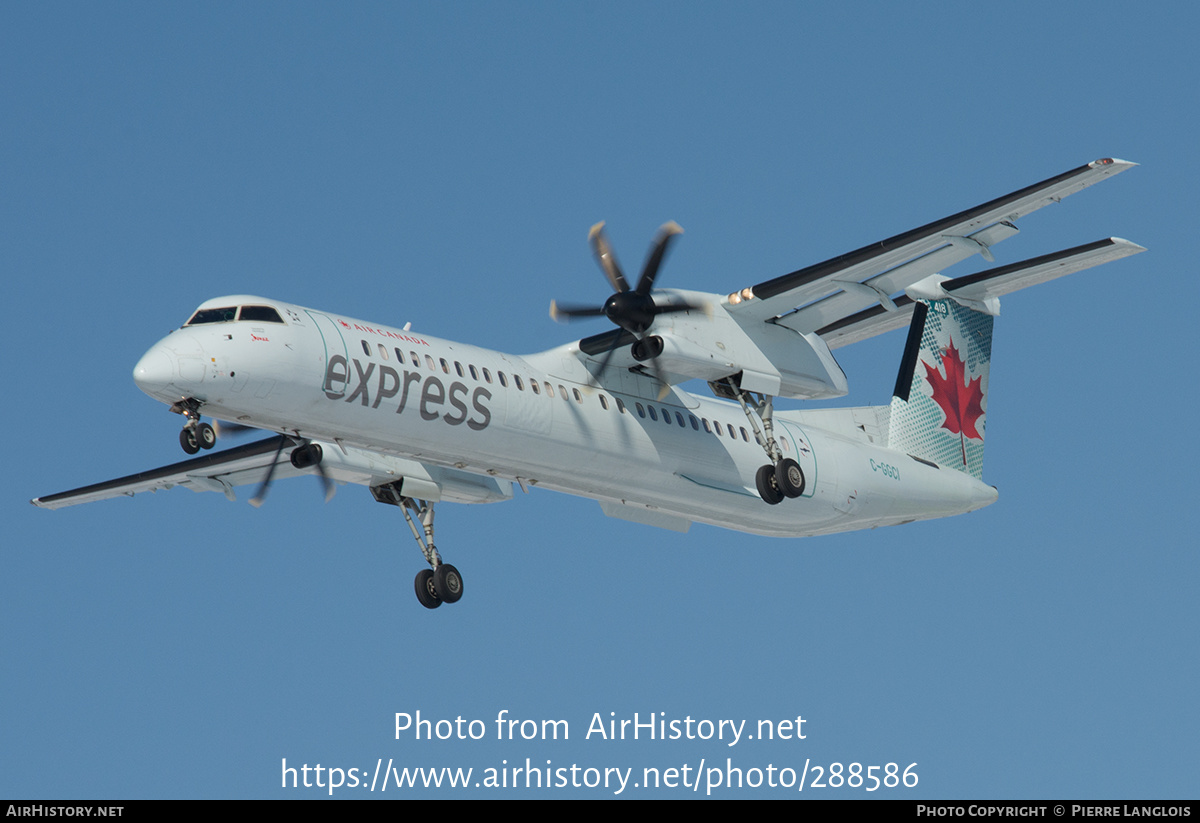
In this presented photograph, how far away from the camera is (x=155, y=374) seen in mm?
16953

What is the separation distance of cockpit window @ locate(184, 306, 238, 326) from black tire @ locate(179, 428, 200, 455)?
4.29ft

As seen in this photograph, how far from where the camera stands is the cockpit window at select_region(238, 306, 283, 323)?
1786 cm

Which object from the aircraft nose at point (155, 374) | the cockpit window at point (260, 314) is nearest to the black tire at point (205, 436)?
the aircraft nose at point (155, 374)

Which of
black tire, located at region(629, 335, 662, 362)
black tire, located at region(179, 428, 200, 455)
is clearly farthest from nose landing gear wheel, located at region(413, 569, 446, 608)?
black tire, located at region(179, 428, 200, 455)

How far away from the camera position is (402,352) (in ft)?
62.5

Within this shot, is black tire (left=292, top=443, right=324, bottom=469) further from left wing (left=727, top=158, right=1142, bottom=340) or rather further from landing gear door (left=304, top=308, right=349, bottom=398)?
left wing (left=727, top=158, right=1142, bottom=340)

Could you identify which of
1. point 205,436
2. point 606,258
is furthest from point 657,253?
point 205,436

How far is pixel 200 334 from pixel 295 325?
3.85 feet

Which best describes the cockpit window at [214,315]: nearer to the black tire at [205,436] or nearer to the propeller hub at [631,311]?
the black tire at [205,436]

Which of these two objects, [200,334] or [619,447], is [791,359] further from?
[200,334]

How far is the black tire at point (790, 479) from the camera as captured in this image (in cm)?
2145

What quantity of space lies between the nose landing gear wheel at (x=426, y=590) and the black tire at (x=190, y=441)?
564 centimetres

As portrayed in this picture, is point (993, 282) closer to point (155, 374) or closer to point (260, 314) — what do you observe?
point (260, 314)

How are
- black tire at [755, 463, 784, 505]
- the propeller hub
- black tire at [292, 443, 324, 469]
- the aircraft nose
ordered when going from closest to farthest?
the aircraft nose, the propeller hub, black tire at [292, 443, 324, 469], black tire at [755, 463, 784, 505]
